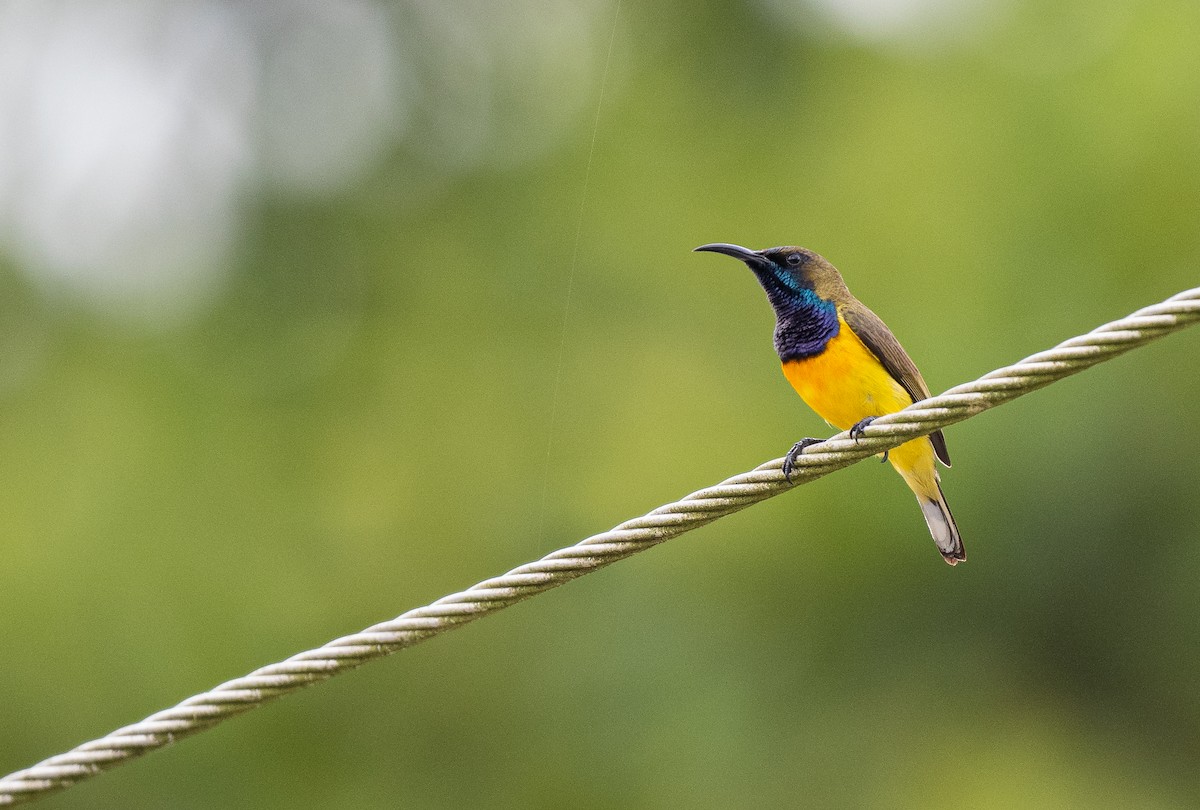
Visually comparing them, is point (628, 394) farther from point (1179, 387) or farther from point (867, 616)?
point (1179, 387)

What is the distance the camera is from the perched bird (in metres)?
4.81

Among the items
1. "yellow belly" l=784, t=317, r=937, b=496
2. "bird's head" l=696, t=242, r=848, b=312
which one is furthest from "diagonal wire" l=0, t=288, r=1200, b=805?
"bird's head" l=696, t=242, r=848, b=312

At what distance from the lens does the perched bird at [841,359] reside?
481 cm

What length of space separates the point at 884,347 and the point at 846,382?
0.91 ft

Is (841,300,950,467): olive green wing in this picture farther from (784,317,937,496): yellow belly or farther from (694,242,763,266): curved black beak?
(694,242,763,266): curved black beak

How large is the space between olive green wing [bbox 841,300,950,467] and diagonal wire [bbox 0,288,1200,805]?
6.37ft

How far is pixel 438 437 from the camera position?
14211 millimetres

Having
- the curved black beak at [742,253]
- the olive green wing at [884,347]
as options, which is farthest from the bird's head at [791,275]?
the olive green wing at [884,347]

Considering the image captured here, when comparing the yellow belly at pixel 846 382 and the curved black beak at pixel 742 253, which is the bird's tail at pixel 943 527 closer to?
the yellow belly at pixel 846 382

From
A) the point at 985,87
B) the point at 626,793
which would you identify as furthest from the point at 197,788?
the point at 985,87

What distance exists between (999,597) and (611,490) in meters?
4.15

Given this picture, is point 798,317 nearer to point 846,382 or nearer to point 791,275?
point 791,275

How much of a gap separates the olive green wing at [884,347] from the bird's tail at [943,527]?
0.23 m

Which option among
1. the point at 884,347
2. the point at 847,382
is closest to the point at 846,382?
the point at 847,382
